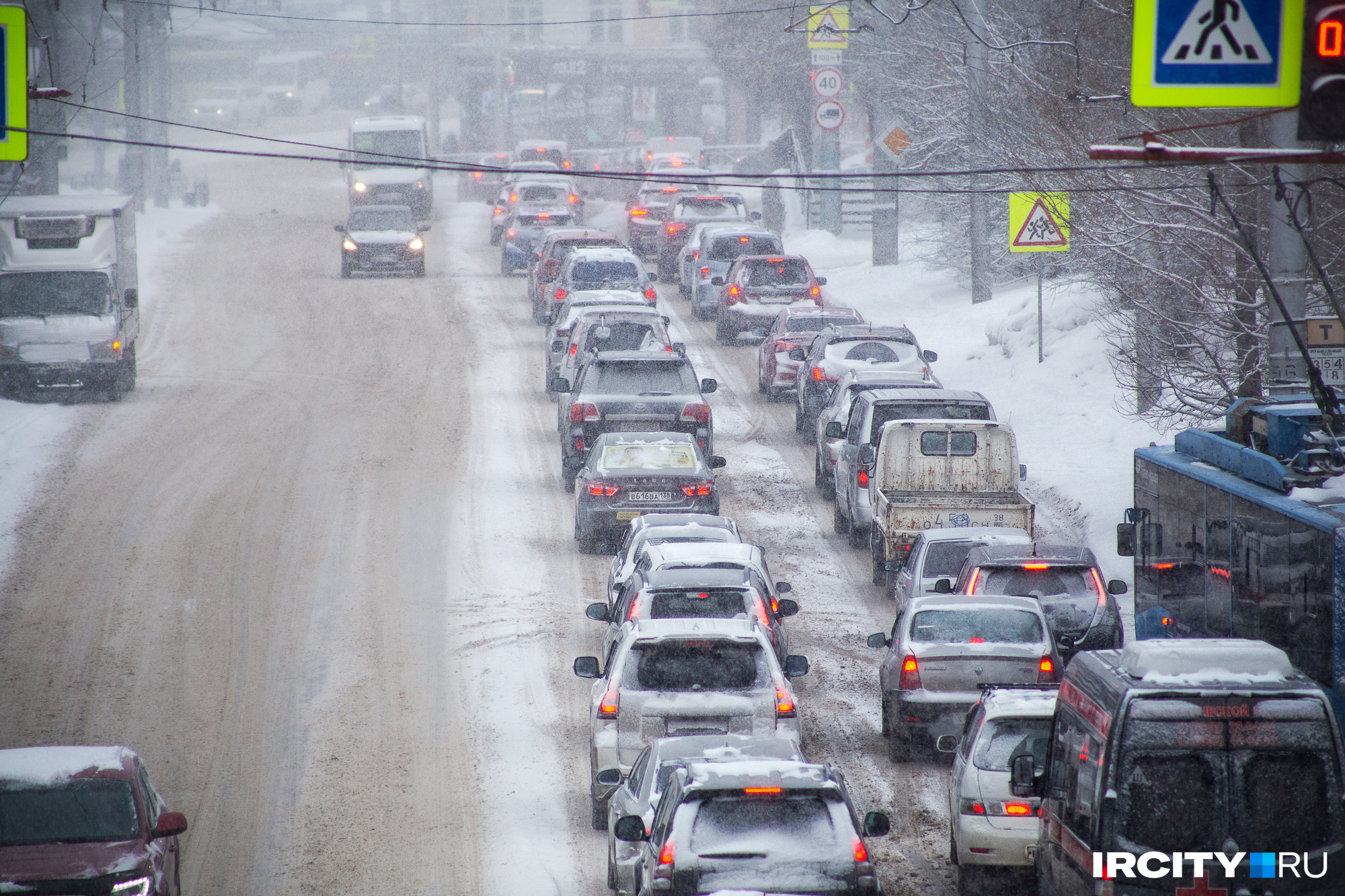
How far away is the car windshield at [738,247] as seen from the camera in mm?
33656

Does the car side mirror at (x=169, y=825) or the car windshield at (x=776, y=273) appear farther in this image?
the car windshield at (x=776, y=273)

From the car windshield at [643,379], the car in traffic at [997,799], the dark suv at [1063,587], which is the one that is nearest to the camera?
the car in traffic at [997,799]

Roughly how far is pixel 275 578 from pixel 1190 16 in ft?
38.9

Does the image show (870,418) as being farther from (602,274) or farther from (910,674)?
(602,274)

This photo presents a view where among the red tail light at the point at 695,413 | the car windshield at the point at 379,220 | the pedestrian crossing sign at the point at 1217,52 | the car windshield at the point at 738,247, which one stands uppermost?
the pedestrian crossing sign at the point at 1217,52

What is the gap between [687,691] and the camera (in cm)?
1093

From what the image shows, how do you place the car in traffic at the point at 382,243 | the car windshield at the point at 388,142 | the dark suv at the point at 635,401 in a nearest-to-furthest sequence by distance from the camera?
the dark suv at the point at 635,401 < the car in traffic at the point at 382,243 < the car windshield at the point at 388,142

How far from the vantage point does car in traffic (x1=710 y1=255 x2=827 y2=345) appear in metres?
30.2

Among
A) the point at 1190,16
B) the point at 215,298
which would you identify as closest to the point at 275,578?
the point at 1190,16

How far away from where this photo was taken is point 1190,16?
9.66 m

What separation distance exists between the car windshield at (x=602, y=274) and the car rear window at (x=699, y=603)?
18.7m

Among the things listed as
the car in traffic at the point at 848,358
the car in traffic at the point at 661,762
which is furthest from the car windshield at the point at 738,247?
the car in traffic at the point at 661,762

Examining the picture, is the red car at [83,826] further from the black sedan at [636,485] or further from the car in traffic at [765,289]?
the car in traffic at [765,289]

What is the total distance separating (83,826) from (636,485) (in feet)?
32.0
